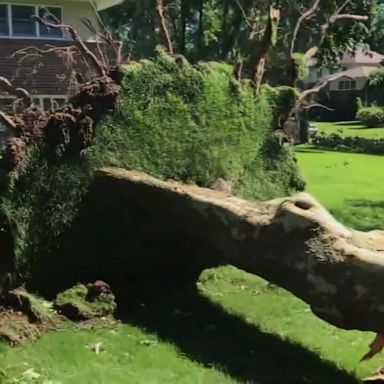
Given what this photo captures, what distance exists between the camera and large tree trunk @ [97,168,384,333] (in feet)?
19.1

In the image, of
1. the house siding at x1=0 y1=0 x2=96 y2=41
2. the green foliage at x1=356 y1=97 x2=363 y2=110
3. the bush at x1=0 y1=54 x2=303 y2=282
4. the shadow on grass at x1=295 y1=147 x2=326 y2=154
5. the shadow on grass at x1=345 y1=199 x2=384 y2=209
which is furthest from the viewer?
the green foliage at x1=356 y1=97 x2=363 y2=110

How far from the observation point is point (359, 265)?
5.83 m

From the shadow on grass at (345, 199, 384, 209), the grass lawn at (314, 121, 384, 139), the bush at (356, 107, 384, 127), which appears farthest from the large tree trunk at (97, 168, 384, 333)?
the bush at (356, 107, 384, 127)

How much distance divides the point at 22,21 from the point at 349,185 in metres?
13.7

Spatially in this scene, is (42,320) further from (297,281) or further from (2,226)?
(297,281)

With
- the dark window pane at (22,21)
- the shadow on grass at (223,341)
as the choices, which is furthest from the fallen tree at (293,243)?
the dark window pane at (22,21)

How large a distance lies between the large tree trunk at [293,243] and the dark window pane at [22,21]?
67.5ft

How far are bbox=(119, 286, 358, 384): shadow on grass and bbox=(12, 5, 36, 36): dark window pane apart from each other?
20.2 m

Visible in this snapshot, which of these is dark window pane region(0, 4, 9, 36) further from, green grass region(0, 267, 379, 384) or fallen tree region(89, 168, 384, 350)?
fallen tree region(89, 168, 384, 350)

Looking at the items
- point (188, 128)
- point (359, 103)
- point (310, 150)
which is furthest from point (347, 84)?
point (188, 128)

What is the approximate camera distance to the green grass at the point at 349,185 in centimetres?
1365

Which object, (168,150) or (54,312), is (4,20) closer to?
(168,150)

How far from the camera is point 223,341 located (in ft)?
23.1

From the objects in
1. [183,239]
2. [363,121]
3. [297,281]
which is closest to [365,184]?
[183,239]
